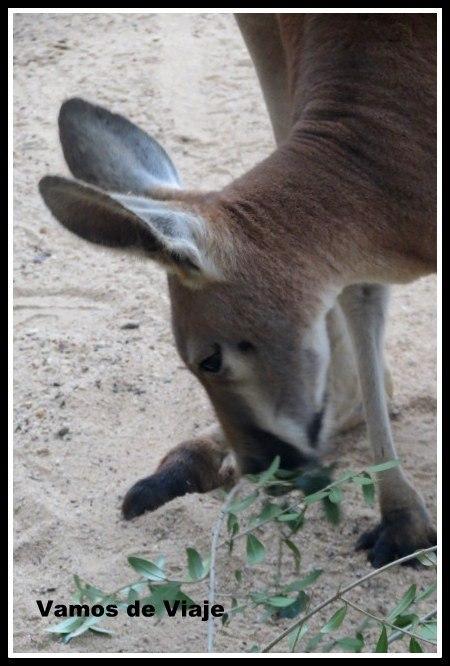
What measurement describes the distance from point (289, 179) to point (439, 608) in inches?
49.5

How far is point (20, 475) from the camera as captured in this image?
3998mm

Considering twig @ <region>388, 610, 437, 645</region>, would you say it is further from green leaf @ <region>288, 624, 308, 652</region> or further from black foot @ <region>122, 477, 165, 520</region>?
black foot @ <region>122, 477, 165, 520</region>

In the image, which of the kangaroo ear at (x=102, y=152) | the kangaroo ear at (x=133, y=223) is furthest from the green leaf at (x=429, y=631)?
the kangaroo ear at (x=102, y=152)

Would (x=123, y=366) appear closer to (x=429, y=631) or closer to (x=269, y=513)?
(x=269, y=513)

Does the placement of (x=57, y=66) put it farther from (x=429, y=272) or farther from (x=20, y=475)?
(x=429, y=272)

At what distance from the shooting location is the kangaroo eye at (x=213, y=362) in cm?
323

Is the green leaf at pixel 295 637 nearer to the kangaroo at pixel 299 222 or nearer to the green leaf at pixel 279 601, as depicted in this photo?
the green leaf at pixel 279 601

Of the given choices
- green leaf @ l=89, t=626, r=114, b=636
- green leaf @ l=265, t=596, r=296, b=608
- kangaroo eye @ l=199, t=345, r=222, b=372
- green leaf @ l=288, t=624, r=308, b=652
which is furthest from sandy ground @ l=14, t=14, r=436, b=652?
kangaroo eye @ l=199, t=345, r=222, b=372

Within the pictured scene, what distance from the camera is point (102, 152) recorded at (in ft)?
11.4

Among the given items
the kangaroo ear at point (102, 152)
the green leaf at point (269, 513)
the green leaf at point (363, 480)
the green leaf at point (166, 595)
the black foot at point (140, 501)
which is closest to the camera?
the green leaf at point (166, 595)

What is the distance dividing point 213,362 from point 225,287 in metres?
0.22

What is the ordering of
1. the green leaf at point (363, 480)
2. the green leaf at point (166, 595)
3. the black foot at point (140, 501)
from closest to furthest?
the green leaf at point (166, 595)
the green leaf at point (363, 480)
the black foot at point (140, 501)

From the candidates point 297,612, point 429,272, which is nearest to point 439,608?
point 297,612

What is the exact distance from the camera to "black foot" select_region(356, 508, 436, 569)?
3617 mm
